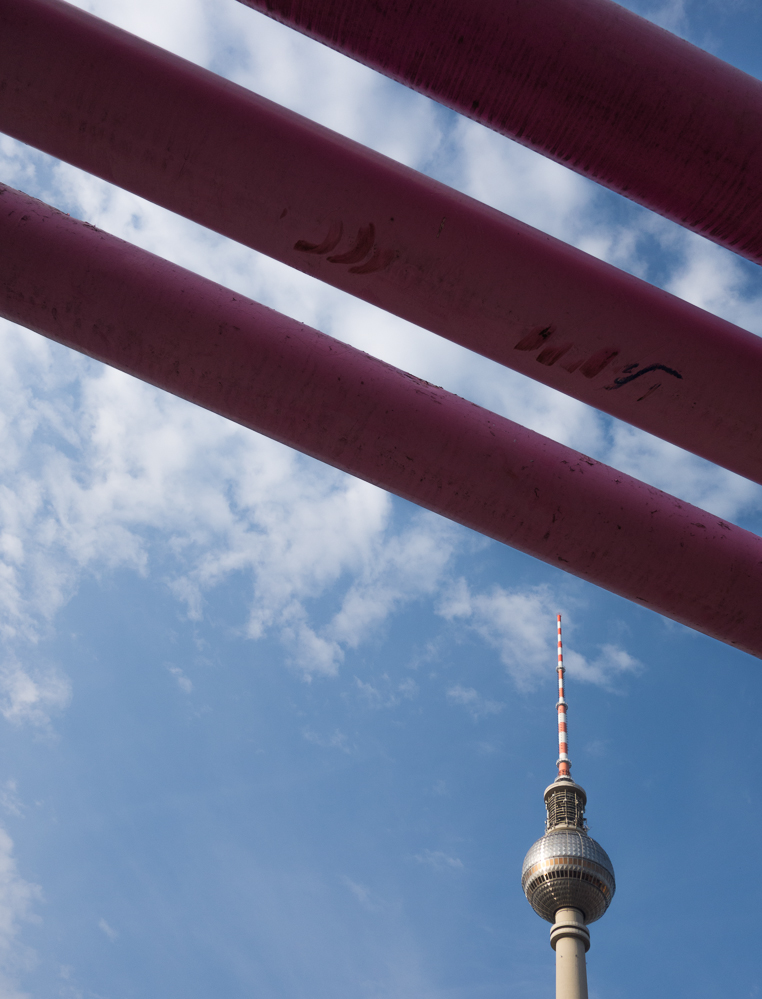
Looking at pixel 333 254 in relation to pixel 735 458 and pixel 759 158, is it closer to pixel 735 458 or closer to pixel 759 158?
pixel 759 158

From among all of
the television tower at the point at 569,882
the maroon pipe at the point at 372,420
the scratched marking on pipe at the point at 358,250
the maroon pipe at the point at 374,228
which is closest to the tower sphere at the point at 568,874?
the television tower at the point at 569,882

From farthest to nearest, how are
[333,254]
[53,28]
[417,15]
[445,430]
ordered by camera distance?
[445,430], [333,254], [53,28], [417,15]

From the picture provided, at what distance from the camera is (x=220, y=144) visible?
397 cm

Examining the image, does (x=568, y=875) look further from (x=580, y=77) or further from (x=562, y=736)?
(x=580, y=77)

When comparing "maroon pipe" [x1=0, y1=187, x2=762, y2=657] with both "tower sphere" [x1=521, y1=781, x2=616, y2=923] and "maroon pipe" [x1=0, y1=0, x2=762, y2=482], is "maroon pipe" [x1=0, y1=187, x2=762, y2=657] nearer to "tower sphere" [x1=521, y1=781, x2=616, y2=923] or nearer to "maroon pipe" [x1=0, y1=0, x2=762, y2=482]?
"maroon pipe" [x1=0, y1=0, x2=762, y2=482]

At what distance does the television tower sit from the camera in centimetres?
4488

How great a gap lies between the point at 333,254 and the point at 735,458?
8.54 ft

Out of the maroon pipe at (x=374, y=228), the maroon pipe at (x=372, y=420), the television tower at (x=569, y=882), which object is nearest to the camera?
the maroon pipe at (x=374, y=228)

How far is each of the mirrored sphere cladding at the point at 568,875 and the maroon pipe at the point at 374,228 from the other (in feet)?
154

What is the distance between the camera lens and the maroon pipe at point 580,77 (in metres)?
3.41

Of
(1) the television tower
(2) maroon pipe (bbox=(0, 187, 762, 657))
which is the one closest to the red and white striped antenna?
(1) the television tower

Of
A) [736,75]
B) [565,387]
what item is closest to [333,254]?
[565,387]

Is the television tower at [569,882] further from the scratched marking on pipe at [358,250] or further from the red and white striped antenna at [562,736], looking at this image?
the scratched marking on pipe at [358,250]

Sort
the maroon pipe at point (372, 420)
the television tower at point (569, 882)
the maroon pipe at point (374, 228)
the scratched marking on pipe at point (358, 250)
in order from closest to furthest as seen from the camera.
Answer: the maroon pipe at point (374, 228), the scratched marking on pipe at point (358, 250), the maroon pipe at point (372, 420), the television tower at point (569, 882)
